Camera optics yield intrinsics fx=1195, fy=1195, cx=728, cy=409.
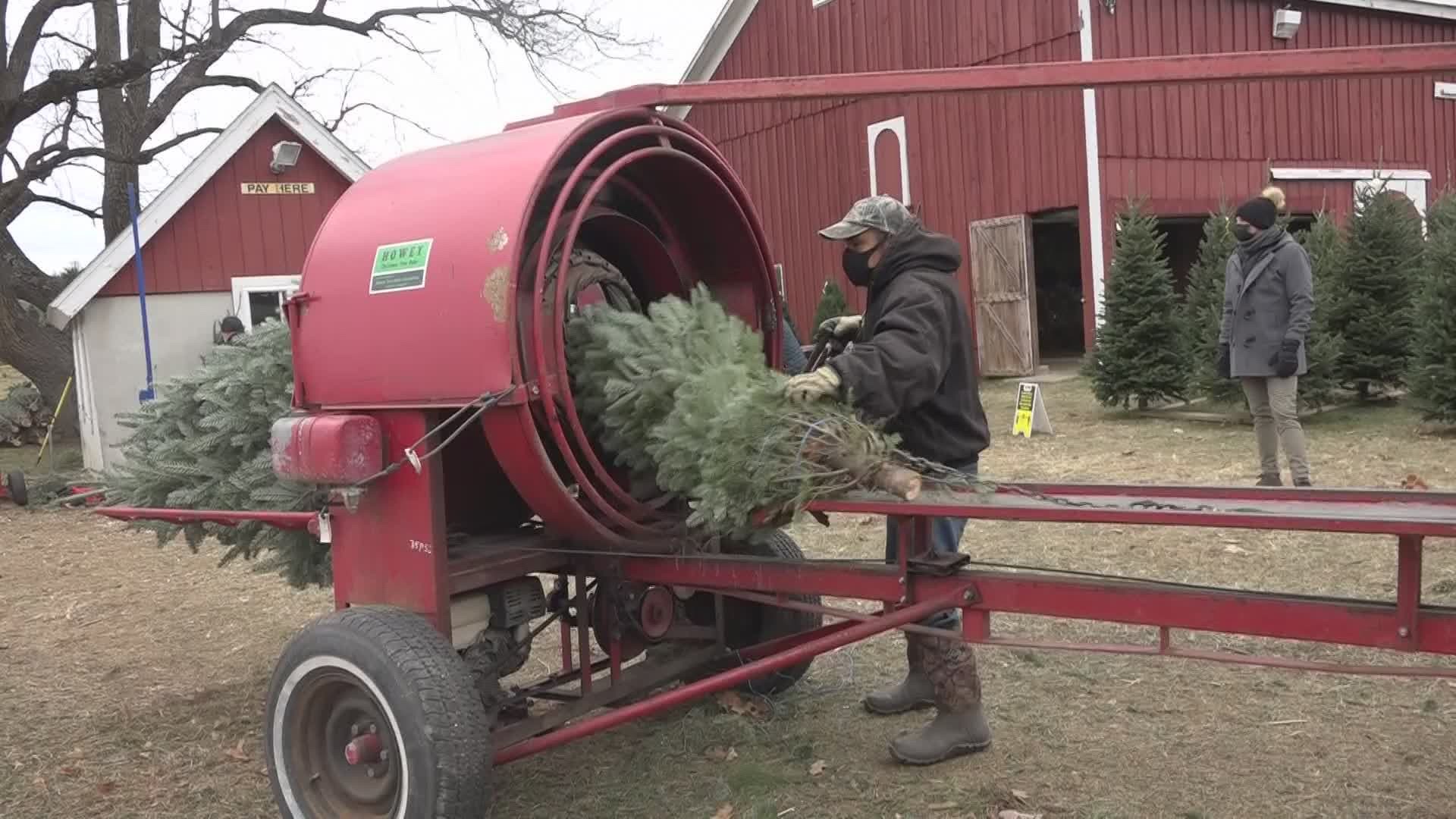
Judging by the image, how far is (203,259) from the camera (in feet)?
42.2

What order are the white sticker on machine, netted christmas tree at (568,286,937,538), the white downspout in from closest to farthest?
1. netted christmas tree at (568,286,937,538)
2. the white sticker on machine
3. the white downspout

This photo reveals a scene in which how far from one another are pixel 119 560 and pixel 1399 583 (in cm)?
892

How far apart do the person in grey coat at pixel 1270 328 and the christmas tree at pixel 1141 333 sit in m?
5.07

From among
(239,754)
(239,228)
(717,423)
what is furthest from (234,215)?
(717,423)

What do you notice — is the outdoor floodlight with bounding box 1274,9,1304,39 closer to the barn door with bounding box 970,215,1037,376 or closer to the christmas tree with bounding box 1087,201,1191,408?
the barn door with bounding box 970,215,1037,376

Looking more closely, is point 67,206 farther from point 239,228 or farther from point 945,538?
point 945,538

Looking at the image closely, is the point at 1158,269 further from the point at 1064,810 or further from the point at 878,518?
the point at 1064,810

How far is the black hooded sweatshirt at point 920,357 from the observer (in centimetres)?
344

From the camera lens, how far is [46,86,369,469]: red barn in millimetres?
12461

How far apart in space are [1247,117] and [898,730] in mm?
15046

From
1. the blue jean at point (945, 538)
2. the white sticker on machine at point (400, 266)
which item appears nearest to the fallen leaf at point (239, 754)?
the white sticker on machine at point (400, 266)

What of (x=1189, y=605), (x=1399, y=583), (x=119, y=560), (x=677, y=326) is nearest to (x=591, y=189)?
(x=677, y=326)

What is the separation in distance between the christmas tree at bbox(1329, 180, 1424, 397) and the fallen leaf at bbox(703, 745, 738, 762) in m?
10.2

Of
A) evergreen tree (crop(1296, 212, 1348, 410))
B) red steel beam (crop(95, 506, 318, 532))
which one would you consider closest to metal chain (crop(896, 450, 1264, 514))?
red steel beam (crop(95, 506, 318, 532))
